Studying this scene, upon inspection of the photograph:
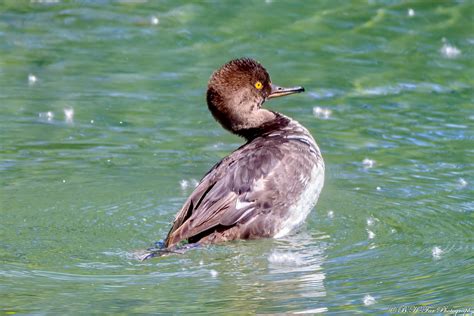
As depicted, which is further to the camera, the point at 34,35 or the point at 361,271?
the point at 34,35

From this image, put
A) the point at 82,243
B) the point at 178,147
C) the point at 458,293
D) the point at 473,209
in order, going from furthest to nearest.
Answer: the point at 178,147, the point at 473,209, the point at 82,243, the point at 458,293

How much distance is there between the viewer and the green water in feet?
23.6

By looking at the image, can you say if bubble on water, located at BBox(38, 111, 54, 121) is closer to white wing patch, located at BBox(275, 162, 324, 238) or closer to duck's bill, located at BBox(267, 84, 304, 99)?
duck's bill, located at BBox(267, 84, 304, 99)

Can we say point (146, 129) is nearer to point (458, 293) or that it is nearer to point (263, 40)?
point (263, 40)

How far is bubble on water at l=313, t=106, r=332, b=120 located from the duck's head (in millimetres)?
1778

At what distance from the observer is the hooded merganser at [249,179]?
8.19 m

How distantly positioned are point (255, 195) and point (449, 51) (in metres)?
4.87

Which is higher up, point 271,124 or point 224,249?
point 271,124

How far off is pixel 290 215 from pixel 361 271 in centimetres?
119

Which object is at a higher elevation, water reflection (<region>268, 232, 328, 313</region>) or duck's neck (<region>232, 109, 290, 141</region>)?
duck's neck (<region>232, 109, 290, 141</region>)

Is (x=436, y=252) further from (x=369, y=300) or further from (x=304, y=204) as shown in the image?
(x=304, y=204)

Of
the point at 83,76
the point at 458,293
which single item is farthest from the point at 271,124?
the point at 83,76

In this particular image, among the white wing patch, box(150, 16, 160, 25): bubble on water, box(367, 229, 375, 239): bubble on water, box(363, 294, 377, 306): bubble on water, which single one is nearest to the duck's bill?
the white wing patch

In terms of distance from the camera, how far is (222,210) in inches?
322
